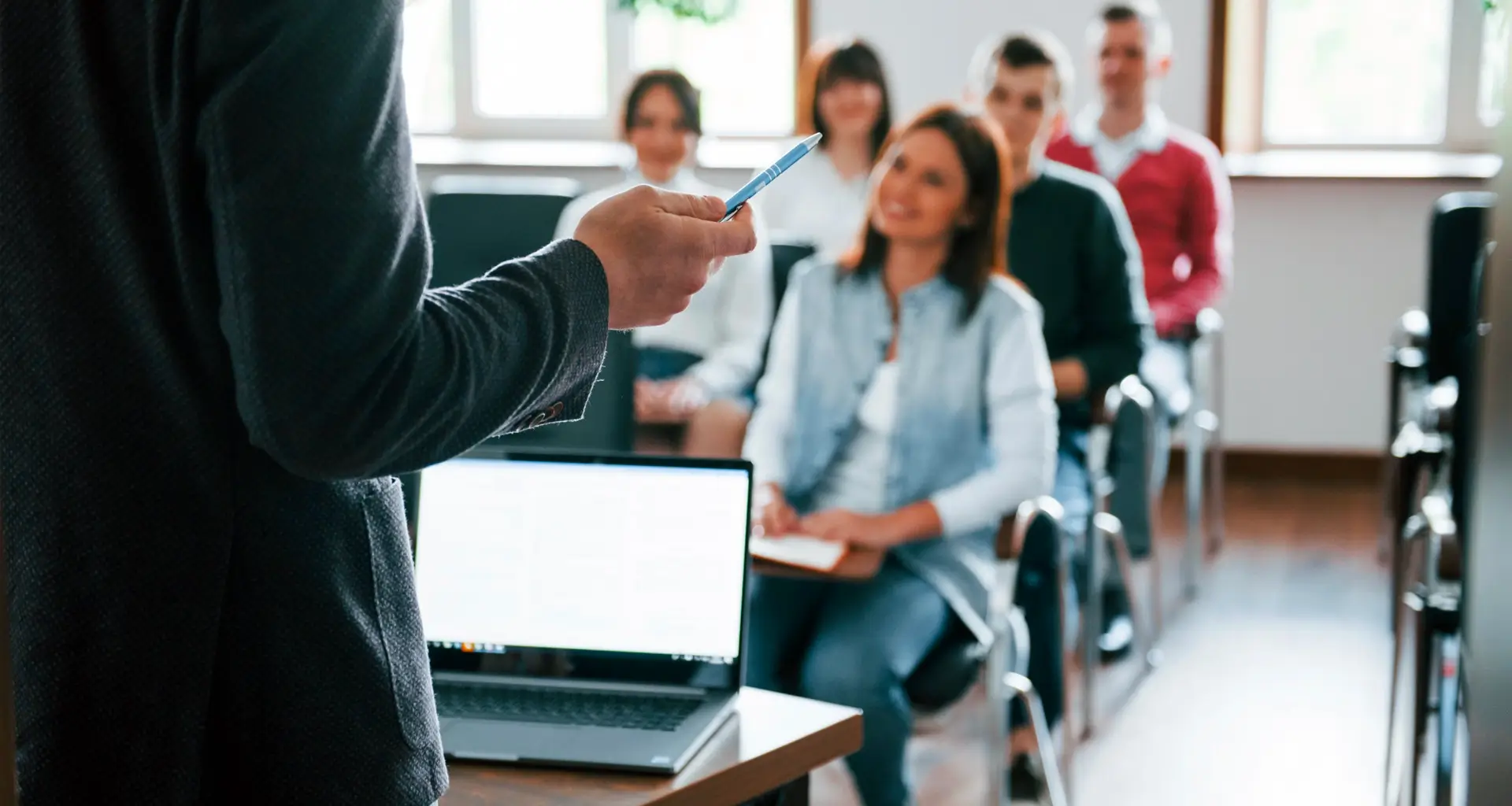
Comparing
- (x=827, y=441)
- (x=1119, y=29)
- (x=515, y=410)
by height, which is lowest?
(x=827, y=441)

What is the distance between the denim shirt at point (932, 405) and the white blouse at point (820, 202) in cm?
158

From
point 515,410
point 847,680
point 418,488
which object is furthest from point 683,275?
point 847,680

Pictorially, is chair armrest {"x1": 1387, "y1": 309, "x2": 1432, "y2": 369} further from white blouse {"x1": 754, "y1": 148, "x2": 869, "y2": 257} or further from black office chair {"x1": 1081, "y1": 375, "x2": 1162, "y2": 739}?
white blouse {"x1": 754, "y1": 148, "x2": 869, "y2": 257}

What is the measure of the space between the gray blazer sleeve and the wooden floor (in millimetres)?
2430

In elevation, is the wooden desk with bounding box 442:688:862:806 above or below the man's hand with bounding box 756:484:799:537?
above

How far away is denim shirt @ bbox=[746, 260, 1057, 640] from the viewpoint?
8.84 ft

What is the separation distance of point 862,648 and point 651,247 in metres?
1.69

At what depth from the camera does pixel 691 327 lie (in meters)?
4.07

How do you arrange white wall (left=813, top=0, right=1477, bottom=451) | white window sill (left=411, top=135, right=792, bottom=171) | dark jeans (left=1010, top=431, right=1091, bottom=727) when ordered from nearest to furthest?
dark jeans (left=1010, top=431, right=1091, bottom=727) → white wall (left=813, top=0, right=1477, bottom=451) → white window sill (left=411, top=135, right=792, bottom=171)

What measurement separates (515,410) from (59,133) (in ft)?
0.83

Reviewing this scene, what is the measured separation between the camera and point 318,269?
2.41 ft

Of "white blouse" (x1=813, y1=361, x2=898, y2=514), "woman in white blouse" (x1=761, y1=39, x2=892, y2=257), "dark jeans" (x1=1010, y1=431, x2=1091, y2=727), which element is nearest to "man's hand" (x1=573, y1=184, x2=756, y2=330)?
"white blouse" (x1=813, y1=361, x2=898, y2=514)

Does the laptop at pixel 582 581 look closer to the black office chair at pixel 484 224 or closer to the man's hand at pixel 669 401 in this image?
the black office chair at pixel 484 224

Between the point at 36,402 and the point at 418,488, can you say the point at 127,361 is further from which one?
the point at 418,488
